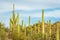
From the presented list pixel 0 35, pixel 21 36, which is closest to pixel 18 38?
pixel 21 36

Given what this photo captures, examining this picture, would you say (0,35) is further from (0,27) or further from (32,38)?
(32,38)

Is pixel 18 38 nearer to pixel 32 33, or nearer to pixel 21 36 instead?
pixel 21 36

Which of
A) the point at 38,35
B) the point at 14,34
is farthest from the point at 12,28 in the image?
the point at 38,35

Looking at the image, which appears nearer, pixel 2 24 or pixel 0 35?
pixel 0 35

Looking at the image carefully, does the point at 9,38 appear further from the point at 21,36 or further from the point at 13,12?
the point at 13,12

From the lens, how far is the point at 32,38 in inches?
1465

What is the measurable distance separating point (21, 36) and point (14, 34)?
1.19 m

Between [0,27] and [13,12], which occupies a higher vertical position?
[13,12]

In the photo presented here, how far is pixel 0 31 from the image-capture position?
3581 centimetres

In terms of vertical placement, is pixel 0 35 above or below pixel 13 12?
below

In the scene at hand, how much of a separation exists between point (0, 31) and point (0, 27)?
2358 millimetres

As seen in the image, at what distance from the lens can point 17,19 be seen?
3500 centimetres

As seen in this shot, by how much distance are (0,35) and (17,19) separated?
3547 millimetres

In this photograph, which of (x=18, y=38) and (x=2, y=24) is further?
(x=2, y=24)
